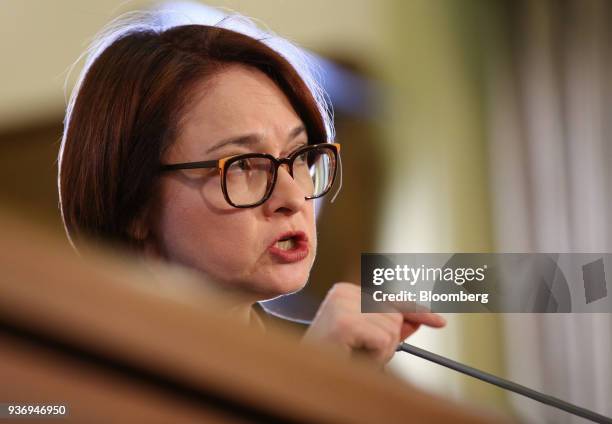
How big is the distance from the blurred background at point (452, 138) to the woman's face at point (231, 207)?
7cm

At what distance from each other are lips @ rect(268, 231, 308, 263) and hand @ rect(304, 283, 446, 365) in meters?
0.08

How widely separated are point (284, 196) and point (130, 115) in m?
0.25

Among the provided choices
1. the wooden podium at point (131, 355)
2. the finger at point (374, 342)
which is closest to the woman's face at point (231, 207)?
the finger at point (374, 342)

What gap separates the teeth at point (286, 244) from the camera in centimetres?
124

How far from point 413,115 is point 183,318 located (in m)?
1.03

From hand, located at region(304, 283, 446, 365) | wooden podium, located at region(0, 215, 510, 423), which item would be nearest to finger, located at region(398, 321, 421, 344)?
hand, located at region(304, 283, 446, 365)

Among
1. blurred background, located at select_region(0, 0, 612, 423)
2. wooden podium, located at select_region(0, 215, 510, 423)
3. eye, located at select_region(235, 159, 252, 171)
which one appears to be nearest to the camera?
wooden podium, located at select_region(0, 215, 510, 423)

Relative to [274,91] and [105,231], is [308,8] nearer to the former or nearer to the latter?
[274,91]

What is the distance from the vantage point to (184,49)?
1215 mm

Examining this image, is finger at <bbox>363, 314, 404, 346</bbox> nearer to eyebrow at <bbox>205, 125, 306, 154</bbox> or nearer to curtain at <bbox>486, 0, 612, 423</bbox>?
curtain at <bbox>486, 0, 612, 423</bbox>

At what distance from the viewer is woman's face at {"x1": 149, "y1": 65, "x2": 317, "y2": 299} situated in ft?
3.90

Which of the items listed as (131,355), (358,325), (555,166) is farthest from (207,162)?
(131,355)

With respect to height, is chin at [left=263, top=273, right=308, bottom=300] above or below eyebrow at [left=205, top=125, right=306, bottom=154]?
below

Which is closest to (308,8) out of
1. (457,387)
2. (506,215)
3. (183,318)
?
(506,215)
